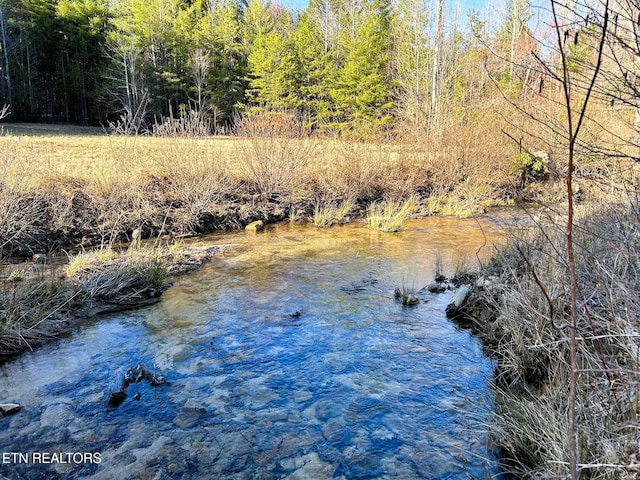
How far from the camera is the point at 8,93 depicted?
3722 cm

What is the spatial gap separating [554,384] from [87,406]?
4.02m

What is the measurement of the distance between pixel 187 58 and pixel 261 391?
1584 inches

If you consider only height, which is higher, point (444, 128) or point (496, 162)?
point (444, 128)

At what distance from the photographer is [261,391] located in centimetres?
449

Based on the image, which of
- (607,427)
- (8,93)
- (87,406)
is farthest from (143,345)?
(8,93)

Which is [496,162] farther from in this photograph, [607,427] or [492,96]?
[607,427]

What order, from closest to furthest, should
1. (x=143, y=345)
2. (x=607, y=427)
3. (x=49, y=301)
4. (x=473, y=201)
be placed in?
(x=607, y=427) → (x=143, y=345) → (x=49, y=301) → (x=473, y=201)

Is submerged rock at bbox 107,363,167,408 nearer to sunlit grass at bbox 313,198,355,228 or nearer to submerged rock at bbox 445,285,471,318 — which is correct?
submerged rock at bbox 445,285,471,318

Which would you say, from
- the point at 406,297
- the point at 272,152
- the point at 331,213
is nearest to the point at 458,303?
Result: the point at 406,297

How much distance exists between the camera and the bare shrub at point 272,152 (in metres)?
13.2

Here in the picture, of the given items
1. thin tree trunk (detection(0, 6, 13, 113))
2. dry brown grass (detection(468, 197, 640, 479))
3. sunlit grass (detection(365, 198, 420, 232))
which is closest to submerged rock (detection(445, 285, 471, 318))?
dry brown grass (detection(468, 197, 640, 479))

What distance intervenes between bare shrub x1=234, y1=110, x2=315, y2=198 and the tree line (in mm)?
18243

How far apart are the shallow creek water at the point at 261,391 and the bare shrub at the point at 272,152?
618 centimetres

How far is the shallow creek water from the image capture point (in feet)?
11.5
